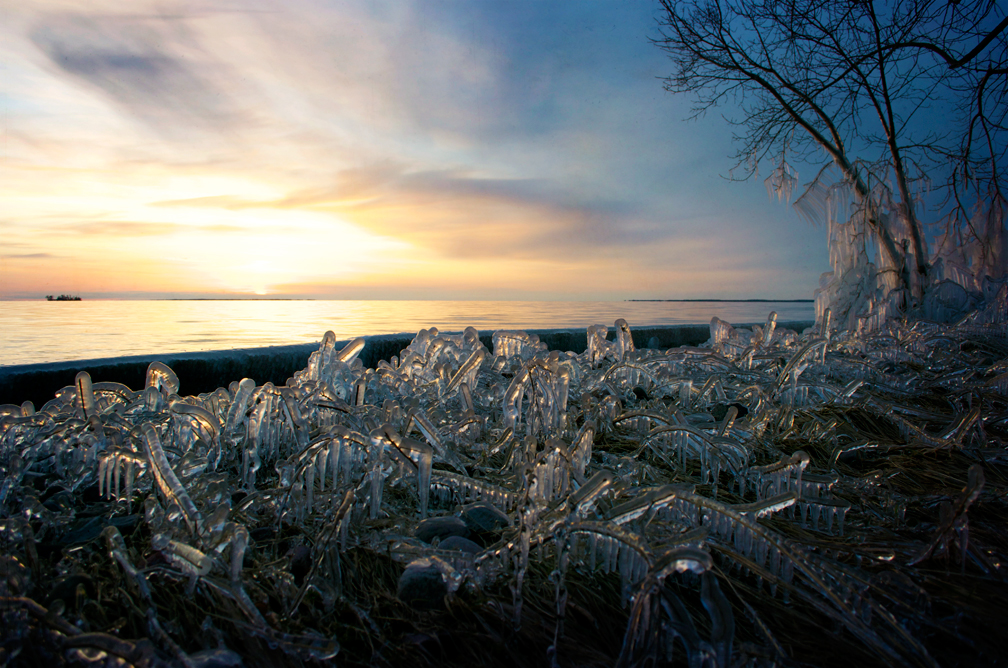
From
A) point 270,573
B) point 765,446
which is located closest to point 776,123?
point 765,446

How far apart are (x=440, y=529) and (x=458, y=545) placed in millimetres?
80

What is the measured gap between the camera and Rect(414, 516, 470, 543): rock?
923 millimetres

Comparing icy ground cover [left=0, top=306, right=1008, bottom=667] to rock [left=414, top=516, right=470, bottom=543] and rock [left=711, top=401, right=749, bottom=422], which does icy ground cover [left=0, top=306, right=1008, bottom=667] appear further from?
rock [left=711, top=401, right=749, bottom=422]

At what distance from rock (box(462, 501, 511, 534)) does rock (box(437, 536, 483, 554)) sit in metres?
0.10

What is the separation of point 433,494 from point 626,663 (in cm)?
64

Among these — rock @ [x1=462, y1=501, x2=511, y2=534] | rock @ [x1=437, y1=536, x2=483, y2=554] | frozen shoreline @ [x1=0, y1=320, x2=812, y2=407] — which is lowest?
rock @ [x1=462, y1=501, x2=511, y2=534]

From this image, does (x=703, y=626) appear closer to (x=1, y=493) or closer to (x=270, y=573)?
(x=270, y=573)

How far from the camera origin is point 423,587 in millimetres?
750

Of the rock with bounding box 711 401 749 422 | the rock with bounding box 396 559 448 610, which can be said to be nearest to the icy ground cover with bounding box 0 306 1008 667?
the rock with bounding box 396 559 448 610

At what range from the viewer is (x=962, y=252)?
4.54 m

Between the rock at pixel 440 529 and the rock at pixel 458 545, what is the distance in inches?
1.8

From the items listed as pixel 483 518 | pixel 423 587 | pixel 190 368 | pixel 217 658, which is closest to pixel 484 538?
pixel 483 518

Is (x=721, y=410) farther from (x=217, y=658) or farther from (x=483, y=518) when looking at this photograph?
(x=217, y=658)

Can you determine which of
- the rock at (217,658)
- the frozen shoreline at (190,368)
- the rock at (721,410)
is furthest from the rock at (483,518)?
the frozen shoreline at (190,368)
